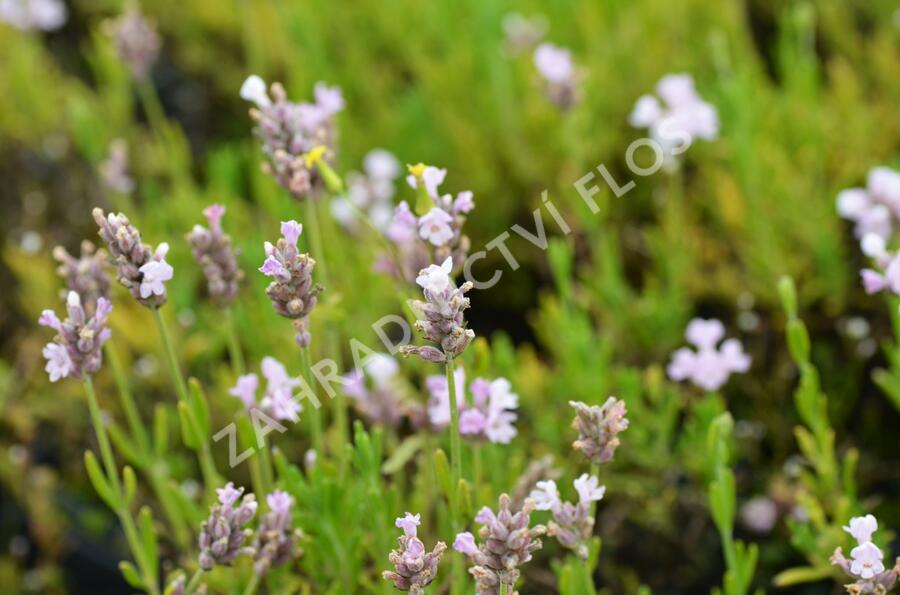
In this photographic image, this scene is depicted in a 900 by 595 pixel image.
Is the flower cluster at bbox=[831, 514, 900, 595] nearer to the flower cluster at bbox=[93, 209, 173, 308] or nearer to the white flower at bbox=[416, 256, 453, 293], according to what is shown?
the white flower at bbox=[416, 256, 453, 293]

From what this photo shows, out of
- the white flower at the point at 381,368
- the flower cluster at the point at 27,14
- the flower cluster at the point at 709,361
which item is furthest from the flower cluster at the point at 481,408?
the flower cluster at the point at 27,14

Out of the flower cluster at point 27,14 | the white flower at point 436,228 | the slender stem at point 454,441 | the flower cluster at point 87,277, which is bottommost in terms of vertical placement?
the slender stem at point 454,441

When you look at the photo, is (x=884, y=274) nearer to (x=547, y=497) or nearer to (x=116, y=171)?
(x=547, y=497)

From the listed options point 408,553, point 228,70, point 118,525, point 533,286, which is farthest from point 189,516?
point 228,70

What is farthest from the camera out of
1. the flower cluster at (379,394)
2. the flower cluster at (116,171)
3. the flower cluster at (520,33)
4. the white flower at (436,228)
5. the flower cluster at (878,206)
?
the flower cluster at (520,33)

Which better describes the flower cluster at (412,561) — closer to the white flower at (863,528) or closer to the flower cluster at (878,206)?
the white flower at (863,528)

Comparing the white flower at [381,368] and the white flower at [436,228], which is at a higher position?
the white flower at [381,368]

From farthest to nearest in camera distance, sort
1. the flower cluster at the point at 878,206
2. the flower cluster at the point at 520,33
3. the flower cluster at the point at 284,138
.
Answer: the flower cluster at the point at 520,33 < the flower cluster at the point at 878,206 < the flower cluster at the point at 284,138

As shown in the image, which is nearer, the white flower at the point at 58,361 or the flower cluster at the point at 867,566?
the flower cluster at the point at 867,566
